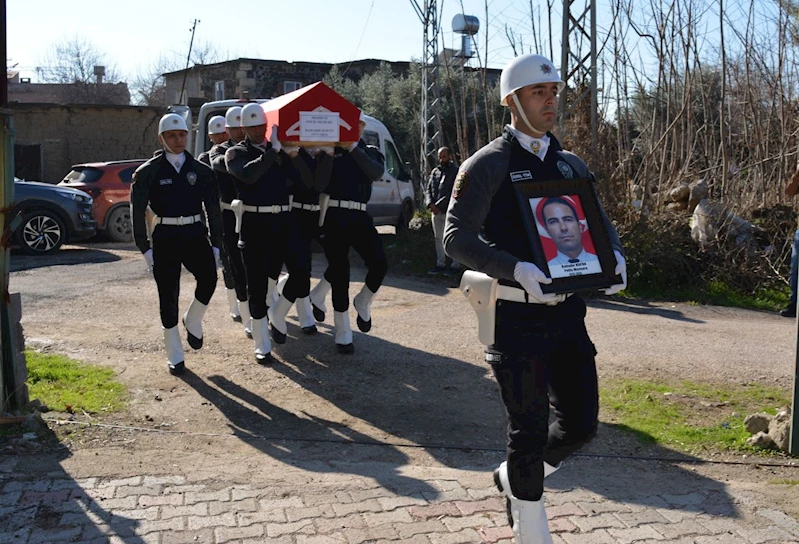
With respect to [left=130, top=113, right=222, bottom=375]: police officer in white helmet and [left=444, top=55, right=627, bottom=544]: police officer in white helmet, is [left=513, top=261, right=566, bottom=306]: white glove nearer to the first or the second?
[left=444, top=55, right=627, bottom=544]: police officer in white helmet

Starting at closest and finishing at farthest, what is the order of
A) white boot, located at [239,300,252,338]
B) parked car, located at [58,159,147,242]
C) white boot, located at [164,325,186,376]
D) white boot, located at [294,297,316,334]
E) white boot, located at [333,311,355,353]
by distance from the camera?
white boot, located at [164,325,186,376] < white boot, located at [333,311,355,353] < white boot, located at [239,300,252,338] < white boot, located at [294,297,316,334] < parked car, located at [58,159,147,242]

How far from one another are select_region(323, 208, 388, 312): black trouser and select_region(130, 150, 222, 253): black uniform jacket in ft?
3.95

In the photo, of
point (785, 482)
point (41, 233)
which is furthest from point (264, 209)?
point (41, 233)

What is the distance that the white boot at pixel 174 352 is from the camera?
7.75 m

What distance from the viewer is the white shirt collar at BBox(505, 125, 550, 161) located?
158 inches

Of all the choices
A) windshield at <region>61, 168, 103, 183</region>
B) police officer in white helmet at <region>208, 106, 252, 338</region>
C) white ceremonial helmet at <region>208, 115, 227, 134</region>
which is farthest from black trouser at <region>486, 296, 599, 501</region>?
windshield at <region>61, 168, 103, 183</region>

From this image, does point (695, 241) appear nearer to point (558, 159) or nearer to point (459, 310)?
point (459, 310)

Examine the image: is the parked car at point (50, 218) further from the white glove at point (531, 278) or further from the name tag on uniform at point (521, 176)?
the white glove at point (531, 278)

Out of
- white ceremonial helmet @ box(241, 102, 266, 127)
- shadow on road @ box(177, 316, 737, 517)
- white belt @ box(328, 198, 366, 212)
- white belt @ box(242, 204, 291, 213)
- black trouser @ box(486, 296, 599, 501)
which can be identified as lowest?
shadow on road @ box(177, 316, 737, 517)

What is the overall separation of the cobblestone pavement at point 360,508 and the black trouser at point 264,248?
2.82m

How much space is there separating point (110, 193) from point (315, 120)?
37.8 ft

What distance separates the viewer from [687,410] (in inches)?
268

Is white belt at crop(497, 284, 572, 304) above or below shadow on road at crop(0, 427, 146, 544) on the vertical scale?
above

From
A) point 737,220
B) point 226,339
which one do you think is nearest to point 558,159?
point 226,339
